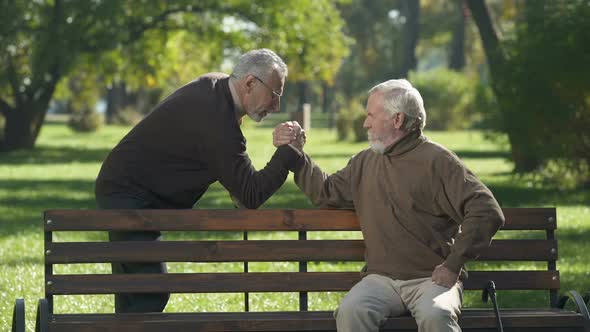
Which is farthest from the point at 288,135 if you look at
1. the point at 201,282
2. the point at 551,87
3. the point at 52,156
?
the point at 52,156

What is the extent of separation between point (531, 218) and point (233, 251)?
135 cm

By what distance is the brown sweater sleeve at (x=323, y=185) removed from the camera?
5.91m

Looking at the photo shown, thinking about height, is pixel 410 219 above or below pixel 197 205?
above

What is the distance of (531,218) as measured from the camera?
19.7ft

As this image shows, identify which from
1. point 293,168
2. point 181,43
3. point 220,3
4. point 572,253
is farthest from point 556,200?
point 181,43

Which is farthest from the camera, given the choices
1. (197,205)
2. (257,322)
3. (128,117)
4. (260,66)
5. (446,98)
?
(128,117)

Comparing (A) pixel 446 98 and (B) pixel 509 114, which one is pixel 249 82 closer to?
(B) pixel 509 114

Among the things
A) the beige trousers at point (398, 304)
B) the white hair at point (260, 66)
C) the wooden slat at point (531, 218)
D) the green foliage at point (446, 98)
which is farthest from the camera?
the green foliage at point (446, 98)

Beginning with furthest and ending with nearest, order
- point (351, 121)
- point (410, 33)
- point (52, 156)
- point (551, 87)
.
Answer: point (410, 33) → point (351, 121) → point (52, 156) → point (551, 87)

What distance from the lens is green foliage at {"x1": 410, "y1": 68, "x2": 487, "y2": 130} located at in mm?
49188

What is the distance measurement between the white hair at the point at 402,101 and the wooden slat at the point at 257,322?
835 millimetres

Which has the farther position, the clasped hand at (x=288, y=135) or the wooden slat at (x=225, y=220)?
the clasped hand at (x=288, y=135)

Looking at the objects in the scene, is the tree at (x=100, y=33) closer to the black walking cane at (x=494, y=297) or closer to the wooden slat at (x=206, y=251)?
the wooden slat at (x=206, y=251)

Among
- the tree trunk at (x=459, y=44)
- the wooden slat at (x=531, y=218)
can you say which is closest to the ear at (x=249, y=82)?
the wooden slat at (x=531, y=218)
